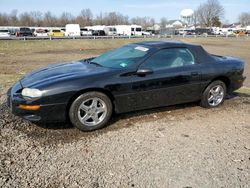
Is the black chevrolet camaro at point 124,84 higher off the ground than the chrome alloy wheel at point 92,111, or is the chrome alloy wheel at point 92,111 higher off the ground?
the black chevrolet camaro at point 124,84

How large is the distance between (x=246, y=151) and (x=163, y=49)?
7.36 feet

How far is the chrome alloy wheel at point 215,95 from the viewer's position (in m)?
5.38

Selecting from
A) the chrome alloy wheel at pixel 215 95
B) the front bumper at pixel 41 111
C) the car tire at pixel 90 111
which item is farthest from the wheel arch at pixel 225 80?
the front bumper at pixel 41 111

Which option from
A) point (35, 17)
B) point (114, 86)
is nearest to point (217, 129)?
point (114, 86)

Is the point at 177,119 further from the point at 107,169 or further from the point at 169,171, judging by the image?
the point at 107,169

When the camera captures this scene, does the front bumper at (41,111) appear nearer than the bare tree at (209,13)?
Yes

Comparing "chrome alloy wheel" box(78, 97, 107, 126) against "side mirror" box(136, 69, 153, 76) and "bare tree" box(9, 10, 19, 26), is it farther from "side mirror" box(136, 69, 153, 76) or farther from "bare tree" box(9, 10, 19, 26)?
"bare tree" box(9, 10, 19, 26)

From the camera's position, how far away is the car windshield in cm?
466

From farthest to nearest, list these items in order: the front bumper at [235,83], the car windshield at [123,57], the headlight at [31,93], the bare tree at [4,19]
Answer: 1. the bare tree at [4,19]
2. the front bumper at [235,83]
3. the car windshield at [123,57]
4. the headlight at [31,93]

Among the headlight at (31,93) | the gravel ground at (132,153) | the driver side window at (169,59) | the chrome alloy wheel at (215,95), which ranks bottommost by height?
the gravel ground at (132,153)

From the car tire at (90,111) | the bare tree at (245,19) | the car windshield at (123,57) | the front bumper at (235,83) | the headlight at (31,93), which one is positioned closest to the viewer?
the headlight at (31,93)

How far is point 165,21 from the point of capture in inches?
5694

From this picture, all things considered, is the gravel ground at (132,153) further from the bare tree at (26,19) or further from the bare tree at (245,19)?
the bare tree at (245,19)

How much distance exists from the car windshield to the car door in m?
0.22
